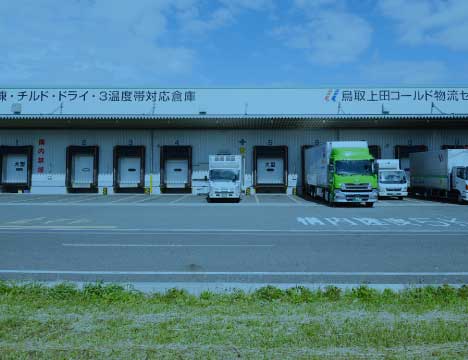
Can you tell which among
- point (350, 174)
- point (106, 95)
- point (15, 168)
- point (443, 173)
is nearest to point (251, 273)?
point (350, 174)

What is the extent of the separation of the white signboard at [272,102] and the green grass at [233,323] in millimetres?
29432

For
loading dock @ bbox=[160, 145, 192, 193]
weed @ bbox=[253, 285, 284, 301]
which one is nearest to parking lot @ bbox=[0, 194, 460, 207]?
loading dock @ bbox=[160, 145, 192, 193]

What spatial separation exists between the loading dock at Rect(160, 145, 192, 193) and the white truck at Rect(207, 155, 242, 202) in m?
7.20

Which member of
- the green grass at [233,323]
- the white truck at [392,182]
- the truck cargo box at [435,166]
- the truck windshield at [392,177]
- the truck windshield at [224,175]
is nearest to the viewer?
the green grass at [233,323]

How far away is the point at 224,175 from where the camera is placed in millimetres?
26766

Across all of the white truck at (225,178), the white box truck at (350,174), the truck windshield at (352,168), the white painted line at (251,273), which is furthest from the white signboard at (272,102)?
the white painted line at (251,273)

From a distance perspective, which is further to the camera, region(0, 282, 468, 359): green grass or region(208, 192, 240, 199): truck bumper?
region(208, 192, 240, 199): truck bumper

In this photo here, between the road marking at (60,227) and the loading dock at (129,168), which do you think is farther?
the loading dock at (129,168)

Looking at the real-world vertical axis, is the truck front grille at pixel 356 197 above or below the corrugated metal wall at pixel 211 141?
below

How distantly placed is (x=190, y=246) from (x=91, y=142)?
2706cm

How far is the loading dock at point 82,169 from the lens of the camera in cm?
3406

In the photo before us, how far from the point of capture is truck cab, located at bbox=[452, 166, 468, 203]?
24422mm

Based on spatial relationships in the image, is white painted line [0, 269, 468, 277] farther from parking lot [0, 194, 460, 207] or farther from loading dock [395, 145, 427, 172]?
loading dock [395, 145, 427, 172]

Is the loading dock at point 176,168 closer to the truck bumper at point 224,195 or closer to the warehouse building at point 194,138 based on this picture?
the warehouse building at point 194,138
